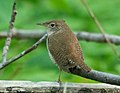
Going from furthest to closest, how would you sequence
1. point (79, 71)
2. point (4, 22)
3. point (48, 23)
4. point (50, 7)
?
point (50, 7) → point (4, 22) → point (48, 23) → point (79, 71)

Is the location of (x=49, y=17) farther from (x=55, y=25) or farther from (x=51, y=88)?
(x=51, y=88)

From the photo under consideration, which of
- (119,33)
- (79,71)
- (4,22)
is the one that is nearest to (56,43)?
(79,71)

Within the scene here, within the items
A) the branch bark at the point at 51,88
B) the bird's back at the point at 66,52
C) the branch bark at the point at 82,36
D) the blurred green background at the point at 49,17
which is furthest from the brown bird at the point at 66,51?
the branch bark at the point at 82,36

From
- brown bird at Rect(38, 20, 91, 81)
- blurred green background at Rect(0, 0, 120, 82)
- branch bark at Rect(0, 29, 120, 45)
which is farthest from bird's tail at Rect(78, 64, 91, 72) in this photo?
branch bark at Rect(0, 29, 120, 45)

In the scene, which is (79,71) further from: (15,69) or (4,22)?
(4,22)

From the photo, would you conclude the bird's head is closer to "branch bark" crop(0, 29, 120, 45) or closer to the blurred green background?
the blurred green background

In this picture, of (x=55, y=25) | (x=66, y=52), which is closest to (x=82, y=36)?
(x=55, y=25)

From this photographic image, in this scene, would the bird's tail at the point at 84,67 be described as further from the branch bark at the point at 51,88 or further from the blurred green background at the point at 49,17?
the blurred green background at the point at 49,17
